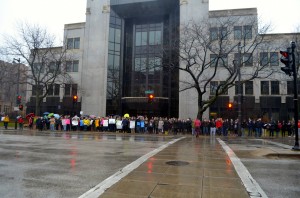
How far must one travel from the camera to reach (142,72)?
41.8 m

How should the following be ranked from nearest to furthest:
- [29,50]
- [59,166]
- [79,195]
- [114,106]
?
[79,195]
[59,166]
[29,50]
[114,106]

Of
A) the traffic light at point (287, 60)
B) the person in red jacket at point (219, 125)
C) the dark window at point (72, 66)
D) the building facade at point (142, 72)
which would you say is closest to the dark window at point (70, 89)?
the building facade at point (142, 72)

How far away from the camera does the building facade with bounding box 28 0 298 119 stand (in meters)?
38.4

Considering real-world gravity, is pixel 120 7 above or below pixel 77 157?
above

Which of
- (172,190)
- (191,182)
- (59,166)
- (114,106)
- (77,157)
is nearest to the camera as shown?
(172,190)

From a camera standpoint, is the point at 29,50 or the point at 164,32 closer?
the point at 29,50

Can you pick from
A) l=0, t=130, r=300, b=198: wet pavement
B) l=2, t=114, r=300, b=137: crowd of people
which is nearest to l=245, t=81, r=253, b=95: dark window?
l=2, t=114, r=300, b=137: crowd of people

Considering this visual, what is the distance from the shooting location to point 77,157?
10.9 meters

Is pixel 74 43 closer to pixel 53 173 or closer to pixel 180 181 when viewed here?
pixel 53 173

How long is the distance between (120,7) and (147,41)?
22.7ft

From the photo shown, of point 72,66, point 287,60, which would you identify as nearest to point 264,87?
point 287,60

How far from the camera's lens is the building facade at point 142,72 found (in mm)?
38438

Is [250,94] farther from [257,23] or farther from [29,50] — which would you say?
[29,50]

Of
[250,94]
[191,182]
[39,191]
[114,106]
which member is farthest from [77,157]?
[250,94]
